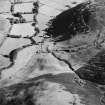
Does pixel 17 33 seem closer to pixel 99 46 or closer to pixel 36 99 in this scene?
pixel 99 46

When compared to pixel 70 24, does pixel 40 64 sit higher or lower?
lower

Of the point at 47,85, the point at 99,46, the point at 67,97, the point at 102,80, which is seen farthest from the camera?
the point at 99,46

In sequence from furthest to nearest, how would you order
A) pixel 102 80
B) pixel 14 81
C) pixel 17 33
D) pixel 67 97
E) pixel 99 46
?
pixel 17 33, pixel 99 46, pixel 14 81, pixel 102 80, pixel 67 97

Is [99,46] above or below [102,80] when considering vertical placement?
above

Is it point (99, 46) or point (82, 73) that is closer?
point (82, 73)

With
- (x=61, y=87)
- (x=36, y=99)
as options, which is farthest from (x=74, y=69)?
(x=36, y=99)

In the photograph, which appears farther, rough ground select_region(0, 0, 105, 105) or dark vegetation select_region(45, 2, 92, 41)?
dark vegetation select_region(45, 2, 92, 41)

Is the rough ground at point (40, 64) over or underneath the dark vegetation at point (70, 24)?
underneath

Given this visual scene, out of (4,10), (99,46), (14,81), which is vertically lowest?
(14,81)

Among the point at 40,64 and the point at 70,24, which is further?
the point at 70,24

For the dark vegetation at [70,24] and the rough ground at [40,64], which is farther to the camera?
the dark vegetation at [70,24]

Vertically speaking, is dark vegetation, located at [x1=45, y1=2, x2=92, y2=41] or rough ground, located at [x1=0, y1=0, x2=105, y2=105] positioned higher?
dark vegetation, located at [x1=45, y1=2, x2=92, y2=41]
